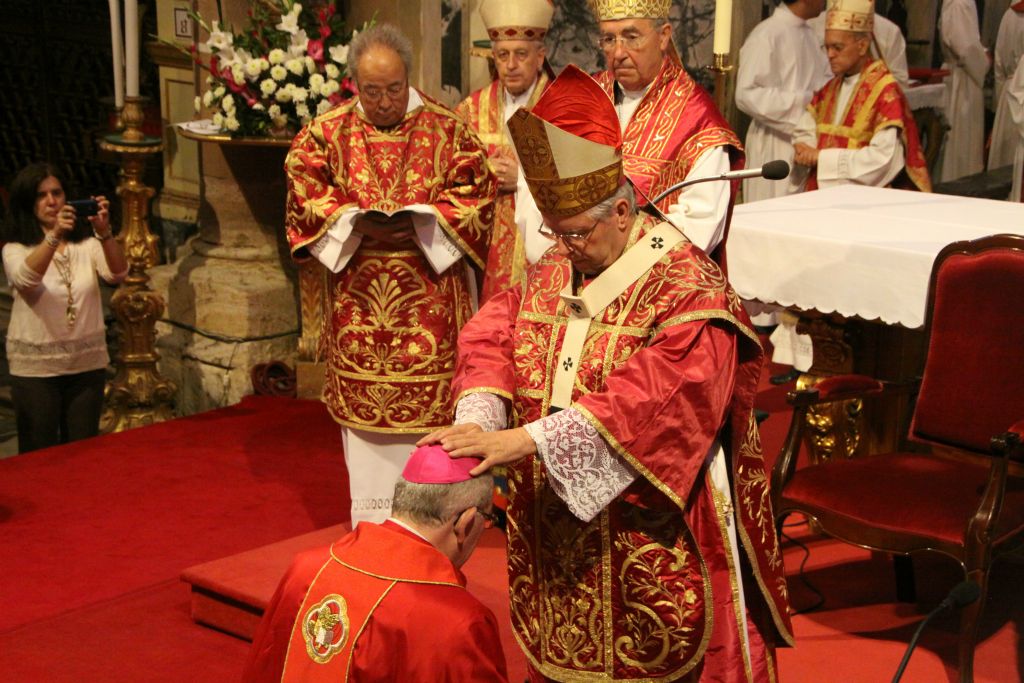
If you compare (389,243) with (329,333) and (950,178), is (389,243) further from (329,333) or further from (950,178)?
(950,178)

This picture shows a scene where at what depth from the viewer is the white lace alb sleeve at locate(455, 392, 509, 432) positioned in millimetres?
2609

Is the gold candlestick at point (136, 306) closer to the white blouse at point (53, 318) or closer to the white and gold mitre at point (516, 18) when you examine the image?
the white blouse at point (53, 318)

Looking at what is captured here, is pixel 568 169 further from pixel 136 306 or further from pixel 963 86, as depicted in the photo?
pixel 963 86

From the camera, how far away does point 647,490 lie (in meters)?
2.62

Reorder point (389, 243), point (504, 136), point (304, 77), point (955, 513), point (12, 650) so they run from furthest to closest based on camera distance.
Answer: point (304, 77)
point (504, 136)
point (389, 243)
point (12, 650)
point (955, 513)

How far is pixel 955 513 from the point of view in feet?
11.9

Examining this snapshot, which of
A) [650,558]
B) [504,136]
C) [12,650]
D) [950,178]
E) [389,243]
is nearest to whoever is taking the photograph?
[650,558]

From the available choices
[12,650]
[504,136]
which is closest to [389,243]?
[504,136]

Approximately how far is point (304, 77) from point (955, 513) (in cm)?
350

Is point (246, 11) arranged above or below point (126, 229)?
above

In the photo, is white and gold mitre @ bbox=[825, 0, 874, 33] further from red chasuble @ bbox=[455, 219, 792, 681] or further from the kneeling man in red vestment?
the kneeling man in red vestment

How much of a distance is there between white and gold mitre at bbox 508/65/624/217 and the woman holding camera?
11.5 feet

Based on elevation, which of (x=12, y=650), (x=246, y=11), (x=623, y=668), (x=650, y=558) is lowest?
(x=12, y=650)

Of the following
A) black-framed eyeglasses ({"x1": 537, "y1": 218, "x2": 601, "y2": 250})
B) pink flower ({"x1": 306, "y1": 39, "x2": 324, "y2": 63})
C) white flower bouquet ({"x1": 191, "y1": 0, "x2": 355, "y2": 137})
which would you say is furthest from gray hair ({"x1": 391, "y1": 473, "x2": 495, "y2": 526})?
pink flower ({"x1": 306, "y1": 39, "x2": 324, "y2": 63})
